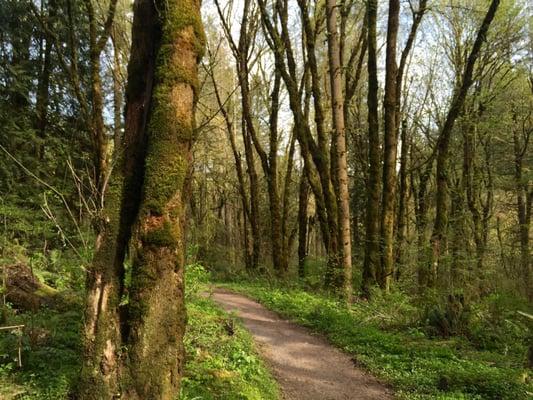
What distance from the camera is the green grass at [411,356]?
5.56 m

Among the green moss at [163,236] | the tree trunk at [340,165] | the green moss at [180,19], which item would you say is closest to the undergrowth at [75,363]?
the green moss at [163,236]

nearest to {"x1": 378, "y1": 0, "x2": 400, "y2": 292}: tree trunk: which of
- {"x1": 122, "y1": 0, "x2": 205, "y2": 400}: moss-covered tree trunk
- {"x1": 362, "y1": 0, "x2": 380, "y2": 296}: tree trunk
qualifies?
{"x1": 362, "y1": 0, "x2": 380, "y2": 296}: tree trunk

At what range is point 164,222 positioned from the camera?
3.85 metres

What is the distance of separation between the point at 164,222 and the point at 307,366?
13.3 ft

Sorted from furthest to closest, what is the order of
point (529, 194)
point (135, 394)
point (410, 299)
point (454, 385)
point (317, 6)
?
1. point (529, 194)
2. point (317, 6)
3. point (410, 299)
4. point (454, 385)
5. point (135, 394)

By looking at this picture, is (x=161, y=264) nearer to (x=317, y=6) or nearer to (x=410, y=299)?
(x=410, y=299)

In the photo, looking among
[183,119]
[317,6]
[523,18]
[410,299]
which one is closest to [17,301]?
[183,119]

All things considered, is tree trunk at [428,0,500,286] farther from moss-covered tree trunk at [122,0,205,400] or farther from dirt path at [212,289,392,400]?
moss-covered tree trunk at [122,0,205,400]

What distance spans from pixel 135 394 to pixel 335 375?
3.57 metres

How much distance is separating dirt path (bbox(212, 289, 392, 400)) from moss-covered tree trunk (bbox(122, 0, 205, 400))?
96.9 inches

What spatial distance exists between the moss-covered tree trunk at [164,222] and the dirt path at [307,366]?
2461 millimetres

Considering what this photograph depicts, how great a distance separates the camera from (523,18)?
57.4ft

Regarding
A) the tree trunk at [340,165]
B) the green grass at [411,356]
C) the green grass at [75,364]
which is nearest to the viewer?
the green grass at [75,364]

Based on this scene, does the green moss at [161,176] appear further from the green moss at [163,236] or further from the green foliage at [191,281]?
the green foliage at [191,281]
